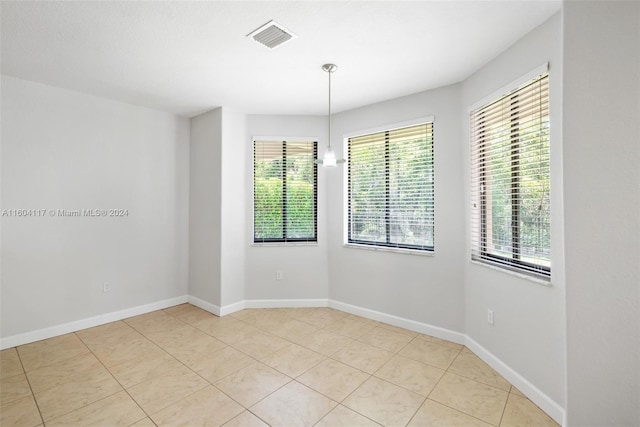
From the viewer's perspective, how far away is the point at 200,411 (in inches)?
82.3

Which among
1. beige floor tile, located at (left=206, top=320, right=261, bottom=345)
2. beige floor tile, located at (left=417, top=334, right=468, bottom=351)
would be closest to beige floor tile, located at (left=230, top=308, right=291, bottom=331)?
beige floor tile, located at (left=206, top=320, right=261, bottom=345)

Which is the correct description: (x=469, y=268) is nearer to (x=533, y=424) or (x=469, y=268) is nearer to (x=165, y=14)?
(x=533, y=424)

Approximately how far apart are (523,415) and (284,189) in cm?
345

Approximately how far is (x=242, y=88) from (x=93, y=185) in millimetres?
2213

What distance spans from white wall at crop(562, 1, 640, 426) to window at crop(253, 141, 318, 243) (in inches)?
126

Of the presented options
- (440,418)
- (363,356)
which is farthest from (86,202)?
(440,418)

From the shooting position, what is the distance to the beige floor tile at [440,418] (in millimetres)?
1959

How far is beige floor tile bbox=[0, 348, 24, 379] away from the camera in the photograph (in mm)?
2561

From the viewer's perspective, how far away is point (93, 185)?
3.61 metres

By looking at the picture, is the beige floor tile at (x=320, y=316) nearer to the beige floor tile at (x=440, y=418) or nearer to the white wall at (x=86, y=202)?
the beige floor tile at (x=440, y=418)

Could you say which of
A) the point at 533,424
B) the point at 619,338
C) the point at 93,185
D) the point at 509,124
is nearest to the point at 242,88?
the point at 93,185

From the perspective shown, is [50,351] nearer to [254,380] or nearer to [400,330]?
[254,380]

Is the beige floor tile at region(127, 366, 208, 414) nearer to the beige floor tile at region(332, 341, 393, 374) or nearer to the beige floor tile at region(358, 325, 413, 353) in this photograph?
the beige floor tile at region(332, 341, 393, 374)

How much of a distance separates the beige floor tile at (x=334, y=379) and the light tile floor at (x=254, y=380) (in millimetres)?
14
